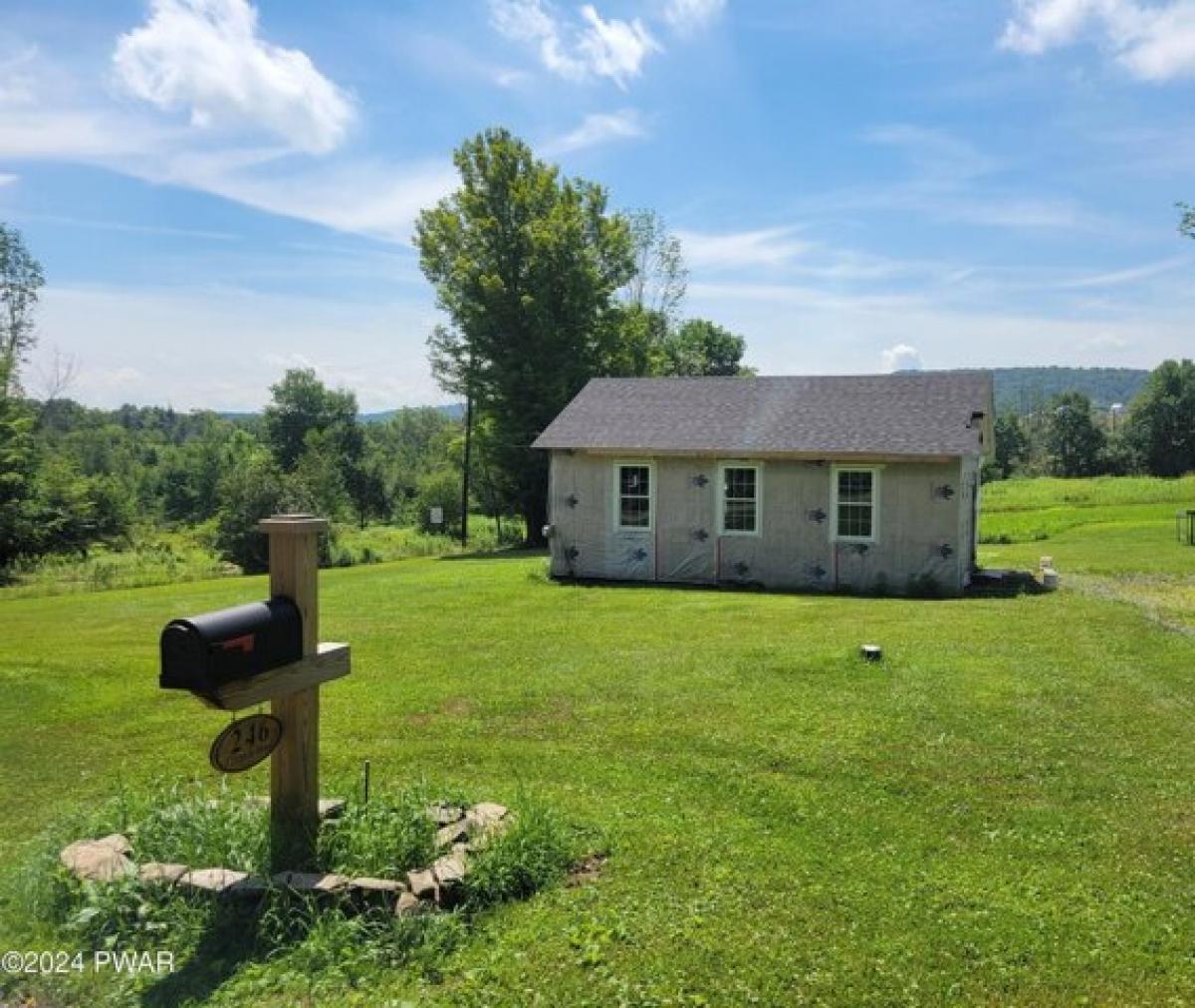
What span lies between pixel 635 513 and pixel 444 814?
13176mm

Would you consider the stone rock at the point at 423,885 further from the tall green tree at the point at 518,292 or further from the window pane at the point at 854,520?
the tall green tree at the point at 518,292

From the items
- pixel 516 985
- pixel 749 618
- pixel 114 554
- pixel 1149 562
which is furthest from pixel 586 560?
pixel 114 554

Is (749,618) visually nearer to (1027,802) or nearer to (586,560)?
(586,560)

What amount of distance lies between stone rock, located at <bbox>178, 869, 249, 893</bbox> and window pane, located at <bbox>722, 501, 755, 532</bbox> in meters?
13.7

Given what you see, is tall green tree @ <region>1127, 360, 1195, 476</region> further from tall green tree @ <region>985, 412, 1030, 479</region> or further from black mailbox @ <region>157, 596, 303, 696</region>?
black mailbox @ <region>157, 596, 303, 696</region>

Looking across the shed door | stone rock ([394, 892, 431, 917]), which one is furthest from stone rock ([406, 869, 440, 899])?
the shed door

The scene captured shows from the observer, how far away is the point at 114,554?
1727 inches

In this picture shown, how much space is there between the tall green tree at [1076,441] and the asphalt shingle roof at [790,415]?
62.9 meters

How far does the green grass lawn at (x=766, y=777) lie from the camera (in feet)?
12.2

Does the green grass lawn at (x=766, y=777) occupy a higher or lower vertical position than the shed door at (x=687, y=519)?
lower

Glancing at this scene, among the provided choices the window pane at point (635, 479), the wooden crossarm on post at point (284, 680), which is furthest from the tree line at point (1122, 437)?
the wooden crossarm on post at point (284, 680)

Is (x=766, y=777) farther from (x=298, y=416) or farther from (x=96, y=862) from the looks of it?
(x=298, y=416)

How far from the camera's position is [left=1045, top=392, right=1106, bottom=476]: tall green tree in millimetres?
73438

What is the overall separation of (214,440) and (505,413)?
55.5 meters
